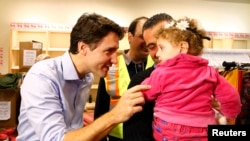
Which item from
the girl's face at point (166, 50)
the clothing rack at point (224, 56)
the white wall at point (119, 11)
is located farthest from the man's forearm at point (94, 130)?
the white wall at point (119, 11)

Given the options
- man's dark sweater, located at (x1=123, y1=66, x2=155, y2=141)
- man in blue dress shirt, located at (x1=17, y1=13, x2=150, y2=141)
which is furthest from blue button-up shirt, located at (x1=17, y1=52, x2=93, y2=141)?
man's dark sweater, located at (x1=123, y1=66, x2=155, y2=141)

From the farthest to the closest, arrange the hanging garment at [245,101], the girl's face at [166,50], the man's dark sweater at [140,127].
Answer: the hanging garment at [245,101], the girl's face at [166,50], the man's dark sweater at [140,127]

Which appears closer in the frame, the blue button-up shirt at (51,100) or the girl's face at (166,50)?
the blue button-up shirt at (51,100)

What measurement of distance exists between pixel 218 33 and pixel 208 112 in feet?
20.6

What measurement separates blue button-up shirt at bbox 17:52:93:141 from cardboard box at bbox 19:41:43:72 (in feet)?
10.4

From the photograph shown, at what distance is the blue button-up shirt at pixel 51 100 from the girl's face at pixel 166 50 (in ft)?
1.50

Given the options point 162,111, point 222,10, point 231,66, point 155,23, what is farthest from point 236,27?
point 162,111

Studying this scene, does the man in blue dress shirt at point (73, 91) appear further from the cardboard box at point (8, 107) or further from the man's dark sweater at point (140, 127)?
the cardboard box at point (8, 107)

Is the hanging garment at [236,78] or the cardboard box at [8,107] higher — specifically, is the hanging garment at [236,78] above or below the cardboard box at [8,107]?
above

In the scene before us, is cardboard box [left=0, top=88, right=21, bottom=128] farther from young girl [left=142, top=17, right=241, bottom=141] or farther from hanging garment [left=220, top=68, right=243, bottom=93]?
hanging garment [left=220, top=68, right=243, bottom=93]

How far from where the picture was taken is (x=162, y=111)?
1.16 meters

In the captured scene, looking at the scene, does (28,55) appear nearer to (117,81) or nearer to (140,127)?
(117,81)

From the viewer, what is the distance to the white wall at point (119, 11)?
254 inches

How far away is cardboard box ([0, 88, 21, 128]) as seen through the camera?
2.67 meters
